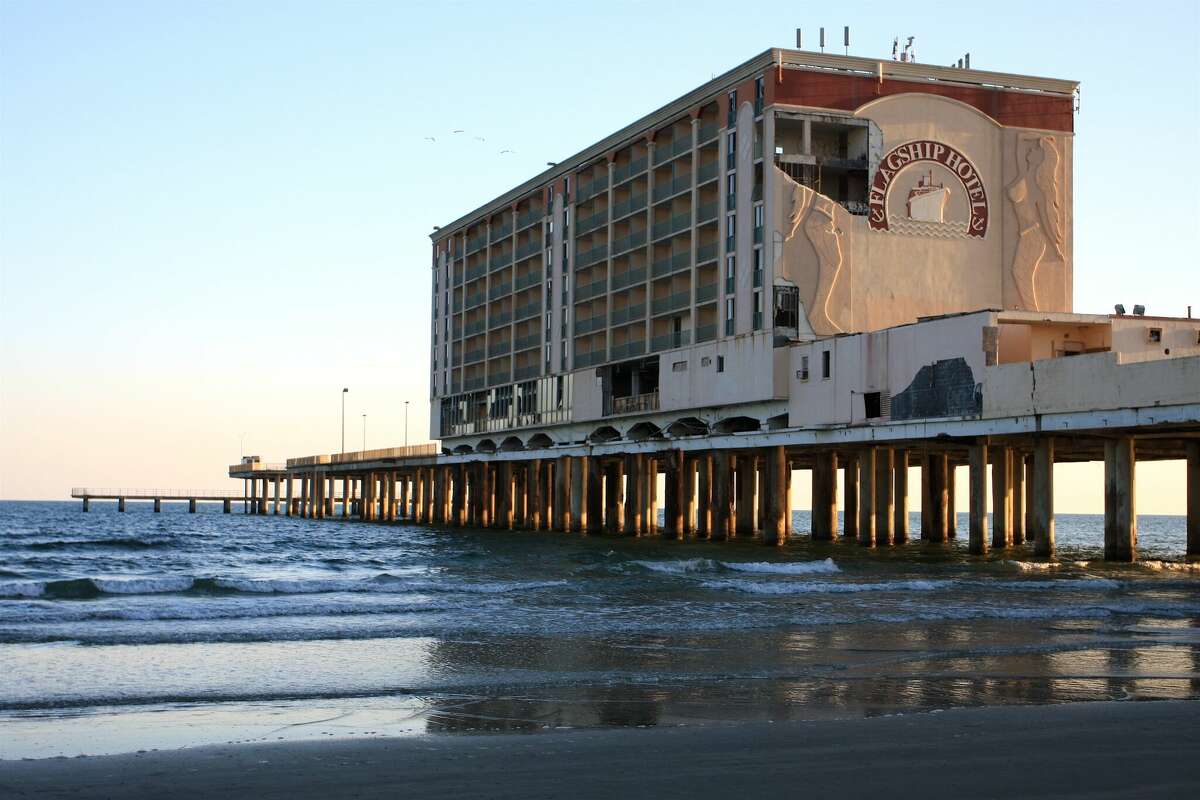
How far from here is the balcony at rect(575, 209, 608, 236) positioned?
61.1 m

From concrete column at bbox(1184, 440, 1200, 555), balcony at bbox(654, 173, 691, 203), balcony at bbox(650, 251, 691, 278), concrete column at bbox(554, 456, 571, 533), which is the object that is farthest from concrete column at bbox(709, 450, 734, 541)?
concrete column at bbox(1184, 440, 1200, 555)

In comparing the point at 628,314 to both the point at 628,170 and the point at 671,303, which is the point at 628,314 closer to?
the point at 671,303

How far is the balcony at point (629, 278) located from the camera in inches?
2241

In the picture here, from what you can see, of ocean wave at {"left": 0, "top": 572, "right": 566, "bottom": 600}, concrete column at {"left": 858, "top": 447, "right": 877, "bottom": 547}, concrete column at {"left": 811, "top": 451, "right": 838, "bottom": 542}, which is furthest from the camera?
concrete column at {"left": 811, "top": 451, "right": 838, "bottom": 542}

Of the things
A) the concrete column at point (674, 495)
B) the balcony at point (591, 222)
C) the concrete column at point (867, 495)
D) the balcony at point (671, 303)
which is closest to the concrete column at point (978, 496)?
the concrete column at point (867, 495)

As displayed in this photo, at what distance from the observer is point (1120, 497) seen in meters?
33.5

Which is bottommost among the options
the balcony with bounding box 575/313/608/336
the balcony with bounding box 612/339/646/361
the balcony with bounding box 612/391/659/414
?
the balcony with bounding box 612/391/659/414

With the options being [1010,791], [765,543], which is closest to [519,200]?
[765,543]

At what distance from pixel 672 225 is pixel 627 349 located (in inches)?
256

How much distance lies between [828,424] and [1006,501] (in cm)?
1018

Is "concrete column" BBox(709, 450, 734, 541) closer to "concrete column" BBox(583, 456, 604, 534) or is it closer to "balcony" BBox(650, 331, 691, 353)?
Result: "balcony" BBox(650, 331, 691, 353)

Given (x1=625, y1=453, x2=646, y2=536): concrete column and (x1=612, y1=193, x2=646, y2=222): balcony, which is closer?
(x1=625, y1=453, x2=646, y2=536): concrete column

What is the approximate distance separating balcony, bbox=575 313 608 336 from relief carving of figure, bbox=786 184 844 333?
15398 mm

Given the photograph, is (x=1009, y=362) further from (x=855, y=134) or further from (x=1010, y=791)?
(x=1010, y=791)
